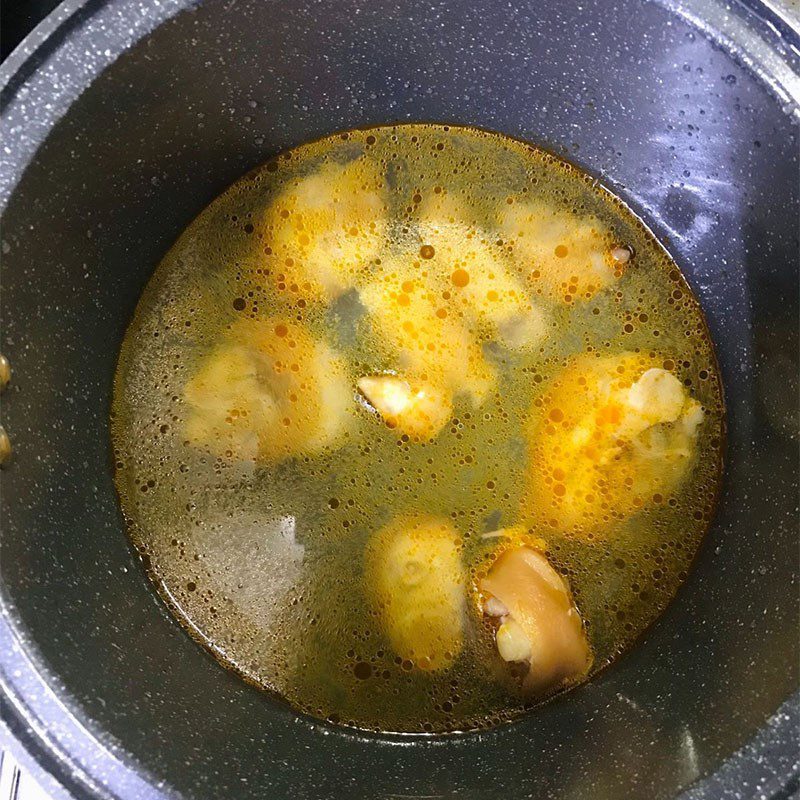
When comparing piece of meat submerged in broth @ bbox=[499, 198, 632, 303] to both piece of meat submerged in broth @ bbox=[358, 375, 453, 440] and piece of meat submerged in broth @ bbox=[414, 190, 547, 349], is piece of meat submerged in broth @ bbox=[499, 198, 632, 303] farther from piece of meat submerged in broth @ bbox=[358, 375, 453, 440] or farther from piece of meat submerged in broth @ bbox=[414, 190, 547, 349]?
piece of meat submerged in broth @ bbox=[358, 375, 453, 440]

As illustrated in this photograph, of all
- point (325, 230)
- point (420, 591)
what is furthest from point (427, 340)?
point (420, 591)

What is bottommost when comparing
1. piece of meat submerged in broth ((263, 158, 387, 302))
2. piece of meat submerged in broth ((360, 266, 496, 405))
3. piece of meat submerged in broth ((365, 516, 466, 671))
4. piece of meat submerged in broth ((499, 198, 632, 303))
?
piece of meat submerged in broth ((365, 516, 466, 671))

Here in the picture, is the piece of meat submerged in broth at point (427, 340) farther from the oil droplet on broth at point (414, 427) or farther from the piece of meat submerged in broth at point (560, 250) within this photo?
the piece of meat submerged in broth at point (560, 250)

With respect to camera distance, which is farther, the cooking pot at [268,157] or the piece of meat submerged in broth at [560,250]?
the piece of meat submerged in broth at [560,250]

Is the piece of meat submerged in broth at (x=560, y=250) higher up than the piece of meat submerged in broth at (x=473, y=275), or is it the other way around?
the piece of meat submerged in broth at (x=560, y=250)

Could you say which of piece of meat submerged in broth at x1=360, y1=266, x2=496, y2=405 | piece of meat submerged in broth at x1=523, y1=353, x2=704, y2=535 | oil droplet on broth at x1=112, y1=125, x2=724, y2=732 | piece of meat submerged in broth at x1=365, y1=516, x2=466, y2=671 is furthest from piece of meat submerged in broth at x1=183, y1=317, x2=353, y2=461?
piece of meat submerged in broth at x1=523, y1=353, x2=704, y2=535

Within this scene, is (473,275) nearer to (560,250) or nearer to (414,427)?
(560,250)

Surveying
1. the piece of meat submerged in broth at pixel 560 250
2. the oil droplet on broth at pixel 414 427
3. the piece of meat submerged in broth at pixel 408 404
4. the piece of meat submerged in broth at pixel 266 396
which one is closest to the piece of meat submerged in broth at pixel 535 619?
the oil droplet on broth at pixel 414 427

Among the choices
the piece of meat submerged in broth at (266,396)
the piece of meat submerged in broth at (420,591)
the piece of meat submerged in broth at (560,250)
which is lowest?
the piece of meat submerged in broth at (420,591)
